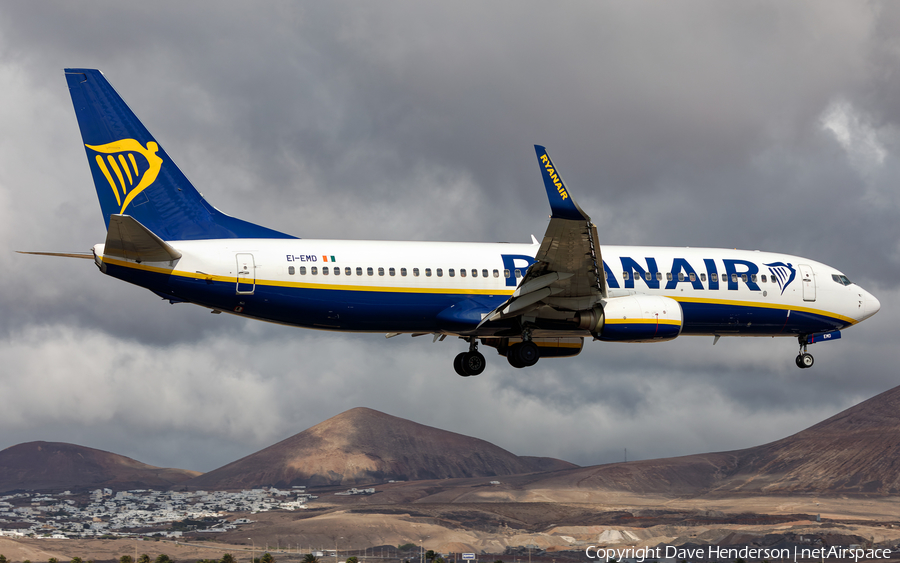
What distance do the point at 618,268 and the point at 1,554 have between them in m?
170

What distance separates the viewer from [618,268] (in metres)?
37.5

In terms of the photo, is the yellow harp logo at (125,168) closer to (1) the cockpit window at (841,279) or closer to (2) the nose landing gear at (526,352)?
(2) the nose landing gear at (526,352)

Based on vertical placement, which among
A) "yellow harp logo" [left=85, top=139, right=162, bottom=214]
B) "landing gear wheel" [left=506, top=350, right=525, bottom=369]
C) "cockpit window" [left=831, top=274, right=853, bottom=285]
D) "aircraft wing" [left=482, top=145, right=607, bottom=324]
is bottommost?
"landing gear wheel" [left=506, top=350, right=525, bottom=369]

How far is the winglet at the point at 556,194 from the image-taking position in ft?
96.4

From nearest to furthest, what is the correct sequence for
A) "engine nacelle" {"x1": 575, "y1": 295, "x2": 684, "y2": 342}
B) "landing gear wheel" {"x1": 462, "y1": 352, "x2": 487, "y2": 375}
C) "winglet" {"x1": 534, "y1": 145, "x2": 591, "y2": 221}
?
"winglet" {"x1": 534, "y1": 145, "x2": 591, "y2": 221}, "engine nacelle" {"x1": 575, "y1": 295, "x2": 684, "y2": 342}, "landing gear wheel" {"x1": 462, "y1": 352, "x2": 487, "y2": 375}

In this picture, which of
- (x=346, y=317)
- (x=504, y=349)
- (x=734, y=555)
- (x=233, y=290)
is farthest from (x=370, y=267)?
(x=734, y=555)

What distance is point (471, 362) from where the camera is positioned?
39062 millimetres

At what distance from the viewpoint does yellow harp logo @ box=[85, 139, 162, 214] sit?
3394 centimetres

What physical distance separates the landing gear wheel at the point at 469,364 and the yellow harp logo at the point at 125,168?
1405 centimetres

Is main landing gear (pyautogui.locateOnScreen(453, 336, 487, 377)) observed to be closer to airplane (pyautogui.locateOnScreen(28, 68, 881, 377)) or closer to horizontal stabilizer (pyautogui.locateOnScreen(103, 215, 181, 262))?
airplane (pyautogui.locateOnScreen(28, 68, 881, 377))

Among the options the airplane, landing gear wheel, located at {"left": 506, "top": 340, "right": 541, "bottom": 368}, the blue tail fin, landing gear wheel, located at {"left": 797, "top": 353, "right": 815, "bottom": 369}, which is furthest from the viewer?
landing gear wheel, located at {"left": 797, "top": 353, "right": 815, "bottom": 369}

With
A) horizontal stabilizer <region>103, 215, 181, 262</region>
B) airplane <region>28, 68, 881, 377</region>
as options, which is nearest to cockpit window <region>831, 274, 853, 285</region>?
airplane <region>28, 68, 881, 377</region>

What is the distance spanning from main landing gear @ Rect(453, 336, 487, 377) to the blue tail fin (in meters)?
10.5

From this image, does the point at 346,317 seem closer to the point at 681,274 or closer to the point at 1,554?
the point at 681,274
